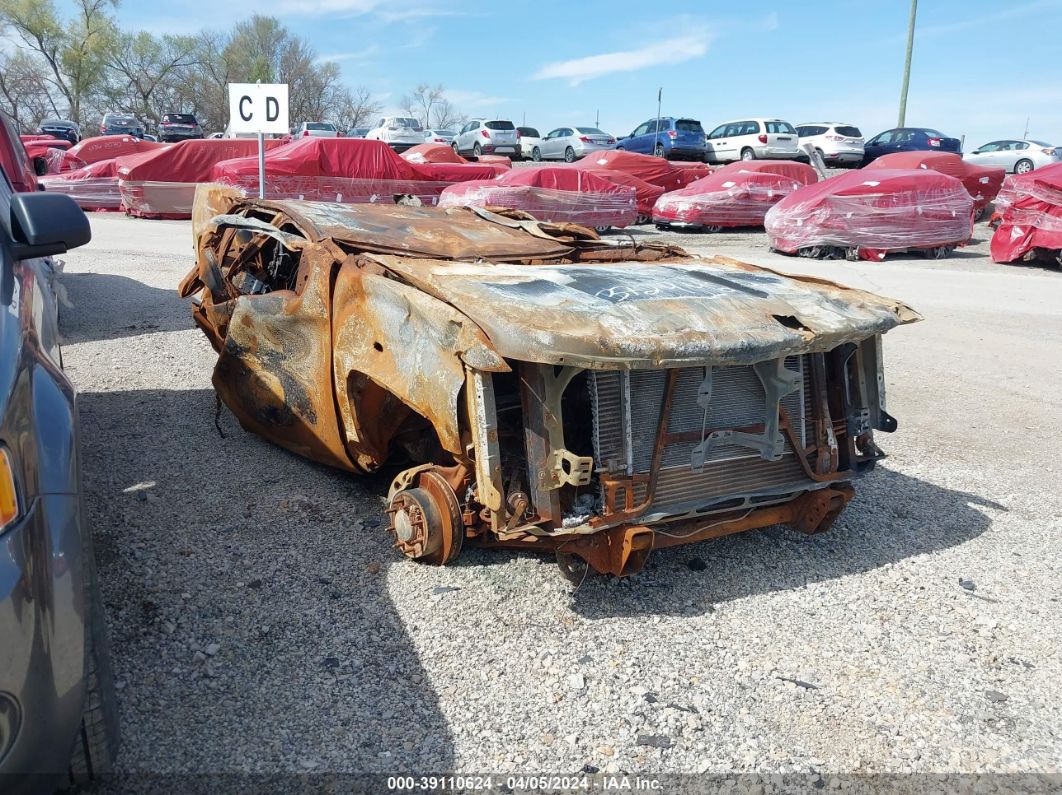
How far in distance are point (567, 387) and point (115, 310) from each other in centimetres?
708

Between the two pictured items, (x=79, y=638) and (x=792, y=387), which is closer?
(x=79, y=638)

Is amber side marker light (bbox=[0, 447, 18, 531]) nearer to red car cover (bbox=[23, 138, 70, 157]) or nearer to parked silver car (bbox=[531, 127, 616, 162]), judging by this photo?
red car cover (bbox=[23, 138, 70, 157])

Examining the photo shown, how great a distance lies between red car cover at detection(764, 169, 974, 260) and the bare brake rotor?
12.8 meters

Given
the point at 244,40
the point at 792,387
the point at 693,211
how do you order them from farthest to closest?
the point at 244,40
the point at 693,211
the point at 792,387

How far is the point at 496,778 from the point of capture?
2350 mm

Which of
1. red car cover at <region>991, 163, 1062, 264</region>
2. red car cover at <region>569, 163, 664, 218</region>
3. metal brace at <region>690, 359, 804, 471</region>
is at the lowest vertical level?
metal brace at <region>690, 359, 804, 471</region>

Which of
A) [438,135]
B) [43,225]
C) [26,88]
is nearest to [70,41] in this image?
[26,88]

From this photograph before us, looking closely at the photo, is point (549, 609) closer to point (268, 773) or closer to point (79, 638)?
point (268, 773)

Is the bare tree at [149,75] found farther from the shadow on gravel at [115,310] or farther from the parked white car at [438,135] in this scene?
the shadow on gravel at [115,310]

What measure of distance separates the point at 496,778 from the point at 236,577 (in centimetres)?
152

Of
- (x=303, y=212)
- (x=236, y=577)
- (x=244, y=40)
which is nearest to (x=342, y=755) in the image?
(x=236, y=577)

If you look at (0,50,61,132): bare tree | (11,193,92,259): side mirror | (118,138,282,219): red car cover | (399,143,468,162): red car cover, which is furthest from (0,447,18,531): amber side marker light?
(0,50,61,132): bare tree

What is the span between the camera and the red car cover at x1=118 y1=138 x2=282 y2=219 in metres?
18.2

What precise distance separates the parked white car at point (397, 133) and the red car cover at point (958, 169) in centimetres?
1791
